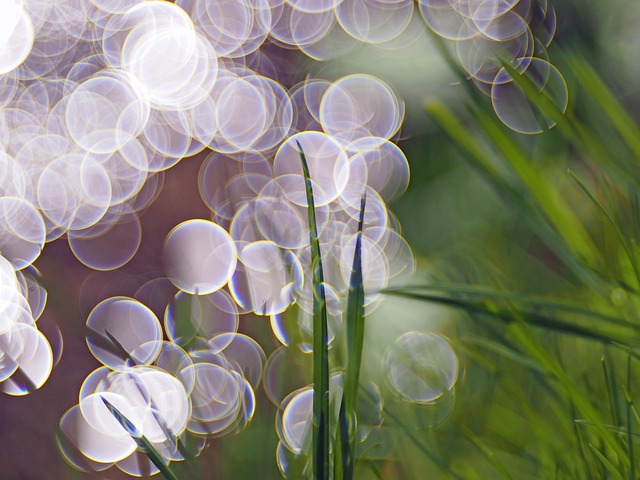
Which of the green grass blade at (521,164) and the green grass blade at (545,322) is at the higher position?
the green grass blade at (521,164)

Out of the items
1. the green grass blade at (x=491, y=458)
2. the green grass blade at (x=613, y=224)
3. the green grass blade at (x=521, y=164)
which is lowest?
the green grass blade at (x=491, y=458)

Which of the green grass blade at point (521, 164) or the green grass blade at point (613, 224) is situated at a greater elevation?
the green grass blade at point (521, 164)

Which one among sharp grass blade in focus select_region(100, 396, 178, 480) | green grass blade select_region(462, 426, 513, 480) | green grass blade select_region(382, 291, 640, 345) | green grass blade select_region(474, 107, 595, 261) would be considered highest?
green grass blade select_region(474, 107, 595, 261)

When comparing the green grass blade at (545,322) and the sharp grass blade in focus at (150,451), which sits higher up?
the green grass blade at (545,322)

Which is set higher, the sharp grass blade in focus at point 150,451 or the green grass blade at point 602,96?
the green grass blade at point 602,96

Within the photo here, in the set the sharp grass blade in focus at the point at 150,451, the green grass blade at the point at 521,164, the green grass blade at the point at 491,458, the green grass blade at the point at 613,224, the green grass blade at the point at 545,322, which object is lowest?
the green grass blade at the point at 491,458

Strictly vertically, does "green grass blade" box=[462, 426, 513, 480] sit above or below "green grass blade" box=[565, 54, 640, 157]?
below

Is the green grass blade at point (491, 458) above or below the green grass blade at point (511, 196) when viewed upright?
below

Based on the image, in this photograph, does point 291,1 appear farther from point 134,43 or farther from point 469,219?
point 469,219

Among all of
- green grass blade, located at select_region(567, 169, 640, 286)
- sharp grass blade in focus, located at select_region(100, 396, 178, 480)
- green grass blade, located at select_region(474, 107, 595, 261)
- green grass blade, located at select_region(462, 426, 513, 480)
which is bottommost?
green grass blade, located at select_region(462, 426, 513, 480)

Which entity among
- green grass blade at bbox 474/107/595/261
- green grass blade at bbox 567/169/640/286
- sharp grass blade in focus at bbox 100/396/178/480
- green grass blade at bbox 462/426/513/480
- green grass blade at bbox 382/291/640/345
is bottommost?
green grass blade at bbox 462/426/513/480

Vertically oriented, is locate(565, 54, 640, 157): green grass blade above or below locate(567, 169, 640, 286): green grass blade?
above
